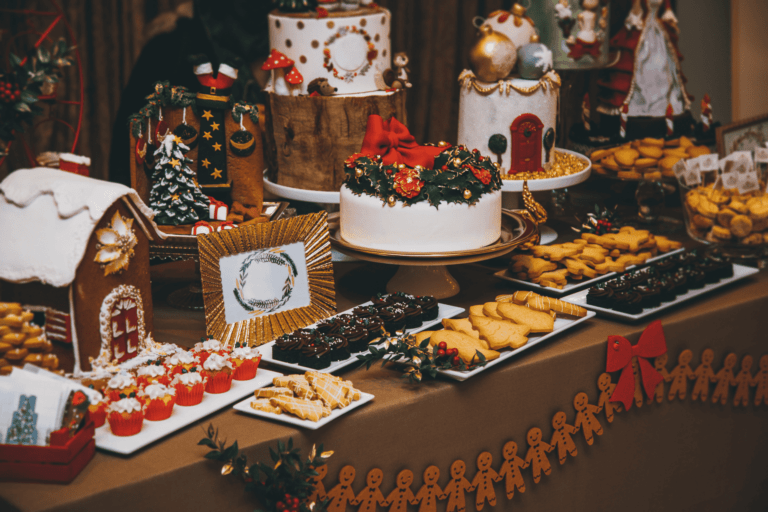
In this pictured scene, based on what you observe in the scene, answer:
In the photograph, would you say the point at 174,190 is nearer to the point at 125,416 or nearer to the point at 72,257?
the point at 72,257

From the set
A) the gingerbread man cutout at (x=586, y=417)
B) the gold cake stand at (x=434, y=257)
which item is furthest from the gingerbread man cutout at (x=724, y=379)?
the gold cake stand at (x=434, y=257)

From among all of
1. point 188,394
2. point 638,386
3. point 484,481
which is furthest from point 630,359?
point 188,394

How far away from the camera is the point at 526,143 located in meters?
2.45

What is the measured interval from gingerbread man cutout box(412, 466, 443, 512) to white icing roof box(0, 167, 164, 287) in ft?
2.50

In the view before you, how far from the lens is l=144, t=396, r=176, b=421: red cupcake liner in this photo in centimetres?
131

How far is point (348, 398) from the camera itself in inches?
55.5

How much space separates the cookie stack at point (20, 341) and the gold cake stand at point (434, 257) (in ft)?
2.50

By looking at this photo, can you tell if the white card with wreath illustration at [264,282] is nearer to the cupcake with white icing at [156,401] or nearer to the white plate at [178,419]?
the white plate at [178,419]

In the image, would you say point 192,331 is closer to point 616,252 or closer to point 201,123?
point 201,123

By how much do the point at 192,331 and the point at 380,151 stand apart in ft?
2.14

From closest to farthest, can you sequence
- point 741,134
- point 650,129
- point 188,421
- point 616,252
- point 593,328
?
point 188,421
point 593,328
point 616,252
point 741,134
point 650,129

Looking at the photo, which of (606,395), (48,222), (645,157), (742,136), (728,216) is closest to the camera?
(48,222)

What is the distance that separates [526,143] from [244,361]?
52.2 inches

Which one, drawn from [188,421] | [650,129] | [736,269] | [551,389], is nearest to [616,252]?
[736,269]
